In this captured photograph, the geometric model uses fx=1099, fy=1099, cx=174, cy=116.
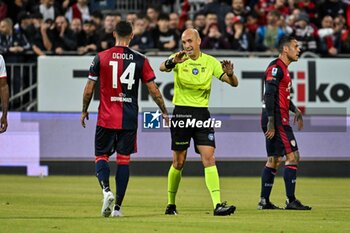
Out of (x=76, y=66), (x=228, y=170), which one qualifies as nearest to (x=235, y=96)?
(x=228, y=170)

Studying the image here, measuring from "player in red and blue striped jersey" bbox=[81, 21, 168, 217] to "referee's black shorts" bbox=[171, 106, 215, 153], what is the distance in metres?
0.62

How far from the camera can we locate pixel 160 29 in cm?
2534

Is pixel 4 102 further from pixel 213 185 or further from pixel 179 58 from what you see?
pixel 213 185

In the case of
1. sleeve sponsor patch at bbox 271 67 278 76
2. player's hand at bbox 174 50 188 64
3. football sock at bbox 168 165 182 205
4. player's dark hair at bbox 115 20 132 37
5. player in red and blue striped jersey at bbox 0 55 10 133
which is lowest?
football sock at bbox 168 165 182 205

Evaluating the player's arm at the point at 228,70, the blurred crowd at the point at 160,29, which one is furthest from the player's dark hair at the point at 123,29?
the blurred crowd at the point at 160,29

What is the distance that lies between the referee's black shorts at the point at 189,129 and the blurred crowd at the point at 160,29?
10283 mm

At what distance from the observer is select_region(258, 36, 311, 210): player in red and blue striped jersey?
1570 centimetres

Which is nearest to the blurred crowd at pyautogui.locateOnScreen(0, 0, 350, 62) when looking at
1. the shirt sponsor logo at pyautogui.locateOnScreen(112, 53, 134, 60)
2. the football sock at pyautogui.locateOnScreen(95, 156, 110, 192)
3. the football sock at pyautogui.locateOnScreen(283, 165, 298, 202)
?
the football sock at pyautogui.locateOnScreen(283, 165, 298, 202)

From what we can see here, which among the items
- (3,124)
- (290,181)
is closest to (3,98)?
(3,124)

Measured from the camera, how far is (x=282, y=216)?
14148mm

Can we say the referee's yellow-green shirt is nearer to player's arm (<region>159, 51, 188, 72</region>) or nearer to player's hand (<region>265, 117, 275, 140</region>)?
player's arm (<region>159, 51, 188, 72</region>)

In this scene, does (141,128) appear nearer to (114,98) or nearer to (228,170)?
(228,170)

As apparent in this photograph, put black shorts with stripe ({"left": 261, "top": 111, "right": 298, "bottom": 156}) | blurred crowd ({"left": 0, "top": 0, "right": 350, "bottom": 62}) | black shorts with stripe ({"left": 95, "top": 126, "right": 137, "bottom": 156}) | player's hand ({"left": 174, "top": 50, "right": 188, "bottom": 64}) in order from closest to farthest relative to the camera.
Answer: black shorts with stripe ({"left": 95, "top": 126, "right": 137, "bottom": 156}) < player's hand ({"left": 174, "top": 50, "right": 188, "bottom": 64}) < black shorts with stripe ({"left": 261, "top": 111, "right": 298, "bottom": 156}) < blurred crowd ({"left": 0, "top": 0, "right": 350, "bottom": 62})

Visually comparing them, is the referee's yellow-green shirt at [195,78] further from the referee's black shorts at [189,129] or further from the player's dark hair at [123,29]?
the player's dark hair at [123,29]
